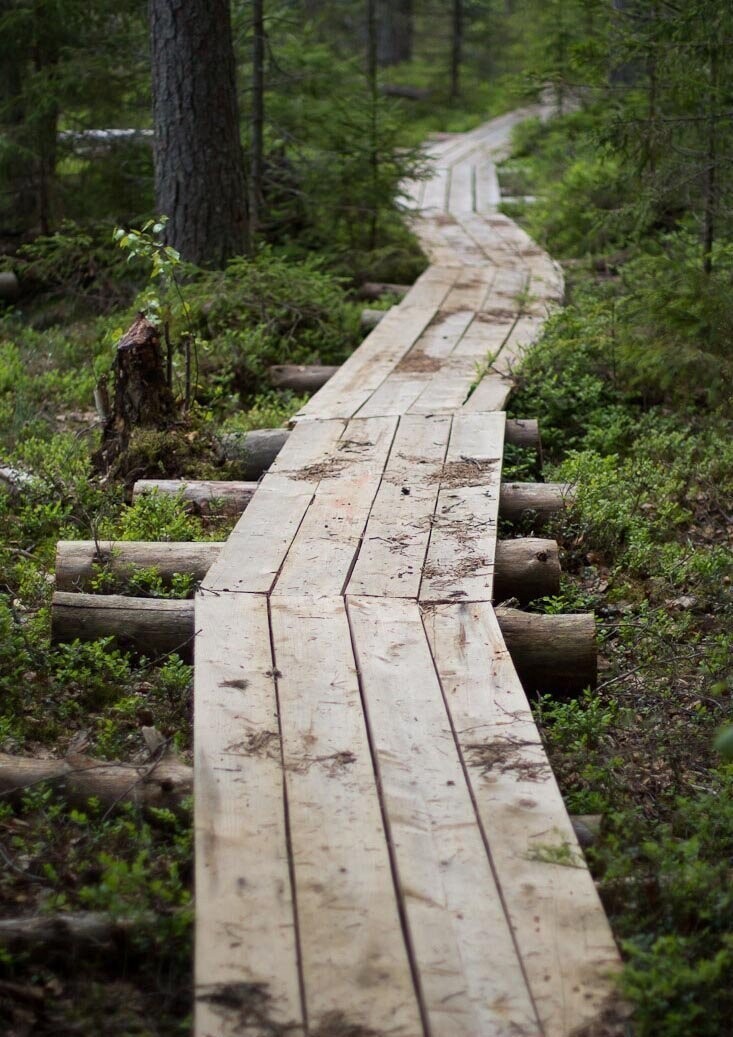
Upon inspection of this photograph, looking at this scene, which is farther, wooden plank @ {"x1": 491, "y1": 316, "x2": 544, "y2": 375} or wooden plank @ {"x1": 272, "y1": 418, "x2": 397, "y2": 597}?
wooden plank @ {"x1": 491, "y1": 316, "x2": 544, "y2": 375}

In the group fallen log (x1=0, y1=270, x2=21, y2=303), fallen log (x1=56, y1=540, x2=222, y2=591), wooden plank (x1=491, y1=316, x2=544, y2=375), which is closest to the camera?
fallen log (x1=56, y1=540, x2=222, y2=591)

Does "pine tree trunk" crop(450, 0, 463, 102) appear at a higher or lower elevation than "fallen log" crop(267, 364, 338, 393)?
higher

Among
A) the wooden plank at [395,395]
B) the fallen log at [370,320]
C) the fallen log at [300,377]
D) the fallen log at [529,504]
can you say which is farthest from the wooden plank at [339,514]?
the fallen log at [370,320]

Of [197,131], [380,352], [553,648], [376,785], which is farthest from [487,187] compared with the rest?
[376,785]

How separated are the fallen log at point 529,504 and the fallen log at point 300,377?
285 centimetres

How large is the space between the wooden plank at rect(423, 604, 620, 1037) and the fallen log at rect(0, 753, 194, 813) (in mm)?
1023

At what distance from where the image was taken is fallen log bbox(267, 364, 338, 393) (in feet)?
28.3

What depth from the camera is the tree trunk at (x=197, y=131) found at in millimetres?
9852

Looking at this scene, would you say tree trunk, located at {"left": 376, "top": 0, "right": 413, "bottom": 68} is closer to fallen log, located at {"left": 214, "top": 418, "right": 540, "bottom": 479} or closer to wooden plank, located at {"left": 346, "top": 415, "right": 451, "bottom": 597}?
fallen log, located at {"left": 214, "top": 418, "right": 540, "bottom": 479}

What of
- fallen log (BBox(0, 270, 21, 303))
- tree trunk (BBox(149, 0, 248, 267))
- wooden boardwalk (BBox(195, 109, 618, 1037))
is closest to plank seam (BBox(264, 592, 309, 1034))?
wooden boardwalk (BBox(195, 109, 618, 1037))

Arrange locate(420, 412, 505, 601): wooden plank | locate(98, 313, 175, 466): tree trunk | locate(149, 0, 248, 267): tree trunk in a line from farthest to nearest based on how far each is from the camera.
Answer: locate(149, 0, 248, 267): tree trunk
locate(98, 313, 175, 466): tree trunk
locate(420, 412, 505, 601): wooden plank

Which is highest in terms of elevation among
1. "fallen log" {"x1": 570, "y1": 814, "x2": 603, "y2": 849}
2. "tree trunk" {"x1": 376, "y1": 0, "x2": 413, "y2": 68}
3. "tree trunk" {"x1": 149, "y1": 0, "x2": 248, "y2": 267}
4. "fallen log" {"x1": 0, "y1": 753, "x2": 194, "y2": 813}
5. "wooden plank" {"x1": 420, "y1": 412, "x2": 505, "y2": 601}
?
"tree trunk" {"x1": 376, "y1": 0, "x2": 413, "y2": 68}

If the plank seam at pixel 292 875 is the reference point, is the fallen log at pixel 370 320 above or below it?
below

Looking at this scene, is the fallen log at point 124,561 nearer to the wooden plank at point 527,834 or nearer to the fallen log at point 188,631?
the fallen log at point 188,631
